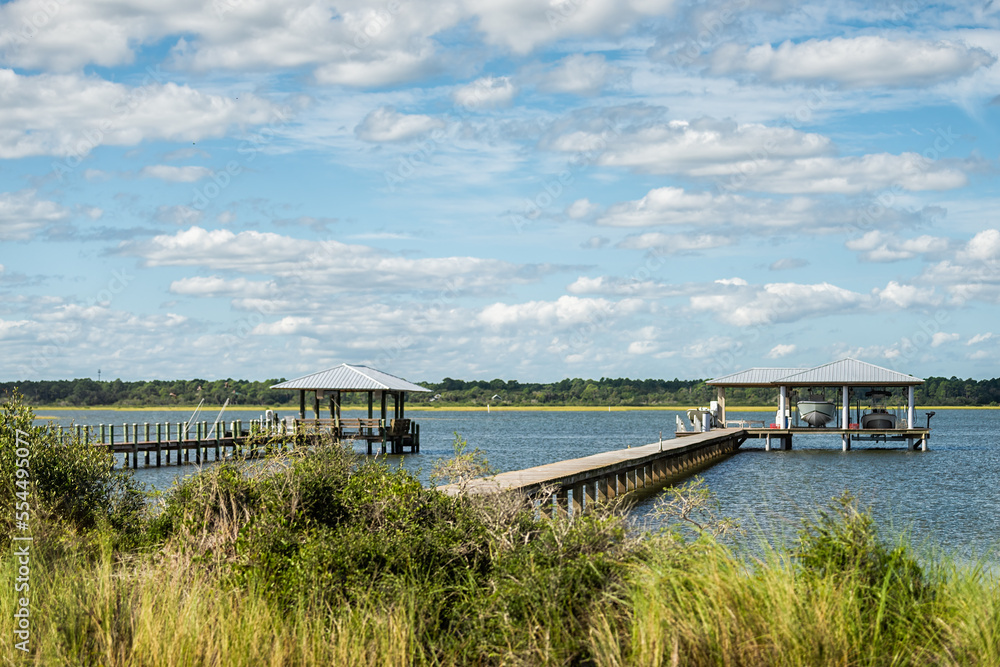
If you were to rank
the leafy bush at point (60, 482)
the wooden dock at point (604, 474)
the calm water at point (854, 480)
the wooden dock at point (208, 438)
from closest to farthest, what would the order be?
the leafy bush at point (60, 482)
the wooden dock at point (604, 474)
the calm water at point (854, 480)
the wooden dock at point (208, 438)

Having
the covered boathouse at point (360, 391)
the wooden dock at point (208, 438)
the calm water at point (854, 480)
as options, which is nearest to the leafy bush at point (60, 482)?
the calm water at point (854, 480)

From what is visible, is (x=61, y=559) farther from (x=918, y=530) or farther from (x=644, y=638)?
(x=918, y=530)

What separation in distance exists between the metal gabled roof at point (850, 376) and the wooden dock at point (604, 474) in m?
4.69

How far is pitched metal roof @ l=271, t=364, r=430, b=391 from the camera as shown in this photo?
148 ft

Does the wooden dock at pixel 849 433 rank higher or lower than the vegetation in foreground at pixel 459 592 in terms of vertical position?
lower

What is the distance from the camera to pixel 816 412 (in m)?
46.4

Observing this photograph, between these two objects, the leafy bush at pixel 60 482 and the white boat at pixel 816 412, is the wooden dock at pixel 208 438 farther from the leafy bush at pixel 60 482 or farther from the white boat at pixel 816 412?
the leafy bush at pixel 60 482

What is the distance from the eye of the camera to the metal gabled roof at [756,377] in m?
47.5

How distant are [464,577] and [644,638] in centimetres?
205

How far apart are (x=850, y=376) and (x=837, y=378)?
28.0 inches

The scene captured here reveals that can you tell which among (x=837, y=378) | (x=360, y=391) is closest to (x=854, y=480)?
(x=837, y=378)

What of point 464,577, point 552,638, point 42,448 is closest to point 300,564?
point 464,577

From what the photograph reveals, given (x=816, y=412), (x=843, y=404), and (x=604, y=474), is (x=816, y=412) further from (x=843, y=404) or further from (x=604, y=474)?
(x=604, y=474)

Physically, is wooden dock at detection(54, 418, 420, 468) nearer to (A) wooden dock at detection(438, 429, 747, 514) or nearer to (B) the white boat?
(A) wooden dock at detection(438, 429, 747, 514)
